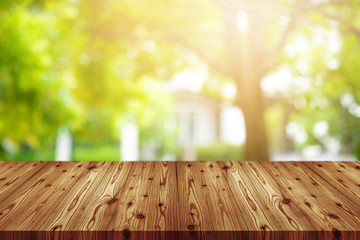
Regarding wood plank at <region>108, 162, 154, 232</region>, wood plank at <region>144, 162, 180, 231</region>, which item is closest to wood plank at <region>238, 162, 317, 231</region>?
wood plank at <region>144, 162, 180, 231</region>

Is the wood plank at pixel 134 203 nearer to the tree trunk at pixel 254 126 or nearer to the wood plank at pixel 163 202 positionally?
the wood plank at pixel 163 202

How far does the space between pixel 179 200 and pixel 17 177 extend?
1042mm

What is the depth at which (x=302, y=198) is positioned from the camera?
2164 millimetres

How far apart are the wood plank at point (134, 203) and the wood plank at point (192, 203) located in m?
0.18

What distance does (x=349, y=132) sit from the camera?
46.0ft

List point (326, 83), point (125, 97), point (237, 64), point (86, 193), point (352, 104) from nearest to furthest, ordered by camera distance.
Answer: point (86, 193), point (237, 64), point (326, 83), point (125, 97), point (352, 104)

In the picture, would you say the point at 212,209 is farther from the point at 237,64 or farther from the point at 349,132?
the point at 349,132

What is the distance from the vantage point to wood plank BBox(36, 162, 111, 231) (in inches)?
72.3

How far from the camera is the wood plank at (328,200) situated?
1889 millimetres

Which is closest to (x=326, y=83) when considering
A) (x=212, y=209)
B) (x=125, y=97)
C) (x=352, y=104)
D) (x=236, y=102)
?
(x=236, y=102)

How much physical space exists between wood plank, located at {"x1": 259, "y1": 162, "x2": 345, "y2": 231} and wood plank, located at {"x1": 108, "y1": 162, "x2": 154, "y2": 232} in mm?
723

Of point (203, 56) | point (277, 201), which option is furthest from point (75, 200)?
point (203, 56)

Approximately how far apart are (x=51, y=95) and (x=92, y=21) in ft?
6.09

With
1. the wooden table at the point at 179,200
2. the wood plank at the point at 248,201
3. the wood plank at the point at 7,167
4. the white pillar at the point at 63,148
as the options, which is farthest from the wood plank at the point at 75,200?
the white pillar at the point at 63,148
